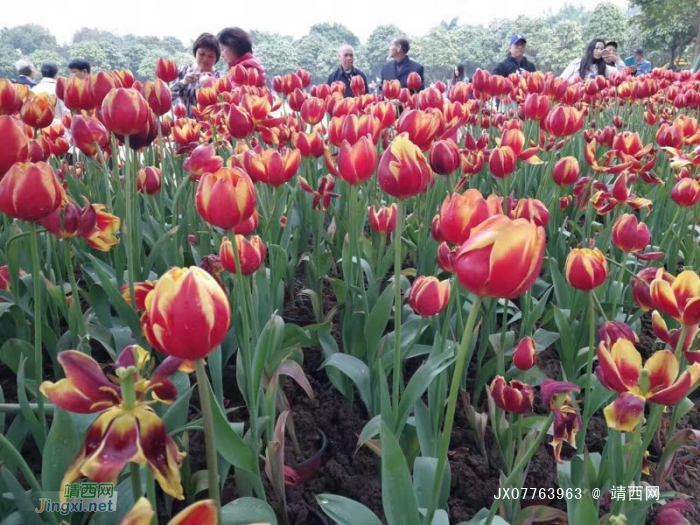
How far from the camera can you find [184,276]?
0.55m

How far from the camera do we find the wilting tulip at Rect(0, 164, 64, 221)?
3.02ft

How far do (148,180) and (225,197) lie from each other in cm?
93

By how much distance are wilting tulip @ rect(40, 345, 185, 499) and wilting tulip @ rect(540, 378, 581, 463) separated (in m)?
0.61

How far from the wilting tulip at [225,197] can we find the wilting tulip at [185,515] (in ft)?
1.93

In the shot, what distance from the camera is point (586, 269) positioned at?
1.17 meters

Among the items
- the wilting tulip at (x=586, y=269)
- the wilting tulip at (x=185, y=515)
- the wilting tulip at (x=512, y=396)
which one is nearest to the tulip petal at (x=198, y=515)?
the wilting tulip at (x=185, y=515)

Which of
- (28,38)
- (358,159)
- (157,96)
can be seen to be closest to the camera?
(358,159)

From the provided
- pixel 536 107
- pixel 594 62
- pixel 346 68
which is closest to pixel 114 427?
pixel 536 107

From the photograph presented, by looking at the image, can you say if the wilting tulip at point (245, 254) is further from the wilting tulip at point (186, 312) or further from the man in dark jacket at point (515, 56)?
the man in dark jacket at point (515, 56)

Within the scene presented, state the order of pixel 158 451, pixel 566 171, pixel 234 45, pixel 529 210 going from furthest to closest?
pixel 234 45, pixel 566 171, pixel 529 210, pixel 158 451

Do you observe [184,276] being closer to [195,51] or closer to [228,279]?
[228,279]

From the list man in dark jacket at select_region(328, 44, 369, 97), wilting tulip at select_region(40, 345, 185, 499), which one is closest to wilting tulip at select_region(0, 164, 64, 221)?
wilting tulip at select_region(40, 345, 185, 499)

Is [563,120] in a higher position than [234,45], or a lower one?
lower

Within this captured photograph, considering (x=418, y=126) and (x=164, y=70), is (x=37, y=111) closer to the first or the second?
(x=164, y=70)
